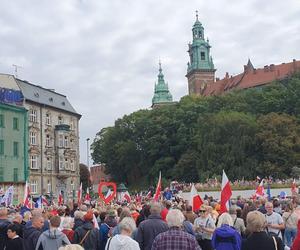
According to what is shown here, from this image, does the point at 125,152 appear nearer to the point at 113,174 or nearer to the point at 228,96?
the point at 113,174

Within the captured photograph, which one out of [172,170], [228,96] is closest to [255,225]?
[172,170]

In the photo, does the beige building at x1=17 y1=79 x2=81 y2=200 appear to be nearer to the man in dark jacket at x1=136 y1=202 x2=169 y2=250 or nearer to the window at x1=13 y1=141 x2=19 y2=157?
the window at x1=13 y1=141 x2=19 y2=157

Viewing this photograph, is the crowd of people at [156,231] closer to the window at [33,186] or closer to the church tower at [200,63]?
the window at [33,186]

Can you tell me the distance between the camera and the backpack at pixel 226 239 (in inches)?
345

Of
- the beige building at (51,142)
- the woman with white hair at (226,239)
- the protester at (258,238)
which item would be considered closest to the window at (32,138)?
the beige building at (51,142)

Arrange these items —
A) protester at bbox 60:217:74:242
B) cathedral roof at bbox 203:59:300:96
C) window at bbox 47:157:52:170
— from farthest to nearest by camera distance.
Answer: cathedral roof at bbox 203:59:300:96, window at bbox 47:157:52:170, protester at bbox 60:217:74:242

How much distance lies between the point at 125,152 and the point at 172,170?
11404 mm

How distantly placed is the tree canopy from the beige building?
490 inches

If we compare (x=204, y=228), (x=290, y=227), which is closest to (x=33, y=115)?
(x=290, y=227)

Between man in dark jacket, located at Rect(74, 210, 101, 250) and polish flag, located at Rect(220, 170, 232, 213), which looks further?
polish flag, located at Rect(220, 170, 232, 213)

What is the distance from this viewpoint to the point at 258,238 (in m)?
7.64

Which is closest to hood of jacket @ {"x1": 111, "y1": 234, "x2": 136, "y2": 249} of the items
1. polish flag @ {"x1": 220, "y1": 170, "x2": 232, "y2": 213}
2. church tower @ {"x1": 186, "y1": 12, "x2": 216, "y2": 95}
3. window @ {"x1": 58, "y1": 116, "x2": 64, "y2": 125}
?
polish flag @ {"x1": 220, "y1": 170, "x2": 232, "y2": 213}

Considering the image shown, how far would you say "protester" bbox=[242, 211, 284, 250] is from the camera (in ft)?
24.9

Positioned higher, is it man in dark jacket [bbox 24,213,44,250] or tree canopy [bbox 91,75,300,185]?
tree canopy [bbox 91,75,300,185]
